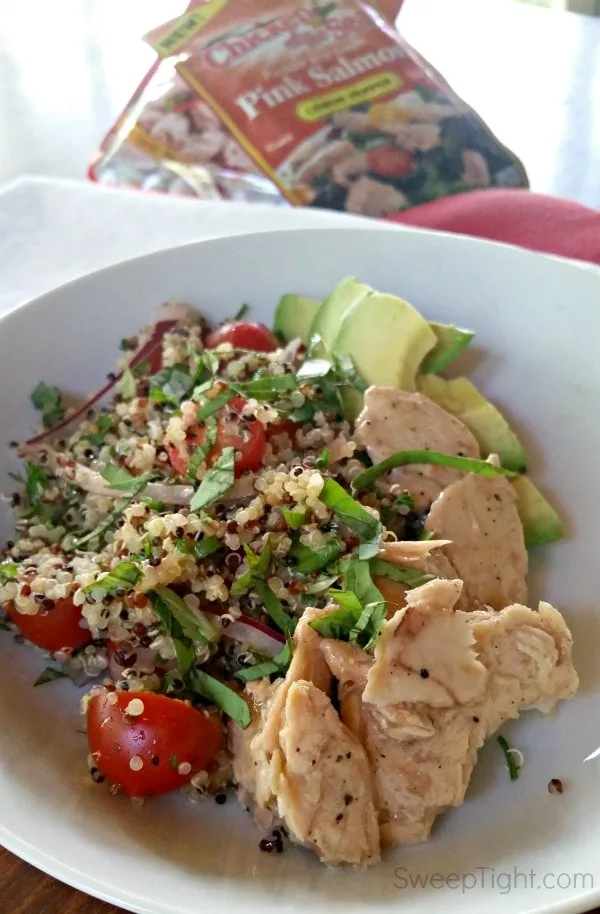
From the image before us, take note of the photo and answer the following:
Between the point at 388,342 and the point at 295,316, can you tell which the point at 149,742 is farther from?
the point at 295,316

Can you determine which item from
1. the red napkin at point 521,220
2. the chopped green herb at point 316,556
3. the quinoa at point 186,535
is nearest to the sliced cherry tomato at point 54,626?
the quinoa at point 186,535

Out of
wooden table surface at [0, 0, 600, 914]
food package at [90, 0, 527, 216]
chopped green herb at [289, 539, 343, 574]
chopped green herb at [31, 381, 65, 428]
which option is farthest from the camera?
wooden table surface at [0, 0, 600, 914]

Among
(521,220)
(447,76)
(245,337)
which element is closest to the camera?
(245,337)

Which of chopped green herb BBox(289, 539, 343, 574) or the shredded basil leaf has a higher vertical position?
chopped green herb BBox(289, 539, 343, 574)

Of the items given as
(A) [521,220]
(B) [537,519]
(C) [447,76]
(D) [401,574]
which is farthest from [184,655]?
(C) [447,76]

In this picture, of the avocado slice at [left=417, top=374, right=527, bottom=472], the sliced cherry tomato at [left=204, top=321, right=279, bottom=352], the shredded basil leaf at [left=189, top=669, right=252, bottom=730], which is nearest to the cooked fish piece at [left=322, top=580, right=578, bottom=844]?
the shredded basil leaf at [left=189, top=669, right=252, bottom=730]

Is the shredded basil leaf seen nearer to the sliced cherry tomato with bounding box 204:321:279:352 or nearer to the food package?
the sliced cherry tomato with bounding box 204:321:279:352
